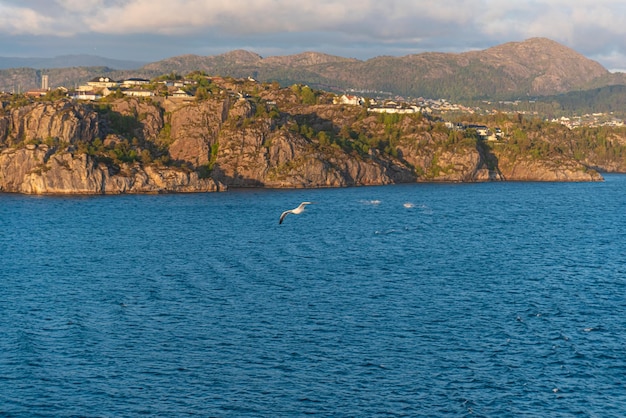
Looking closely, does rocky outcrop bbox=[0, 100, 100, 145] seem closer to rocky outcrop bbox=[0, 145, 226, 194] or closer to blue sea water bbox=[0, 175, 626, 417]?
rocky outcrop bbox=[0, 145, 226, 194]

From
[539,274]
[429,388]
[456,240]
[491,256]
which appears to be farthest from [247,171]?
[429,388]

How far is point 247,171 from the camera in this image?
200 meters

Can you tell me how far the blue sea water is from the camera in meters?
53.9

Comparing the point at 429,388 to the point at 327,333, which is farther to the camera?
the point at 327,333

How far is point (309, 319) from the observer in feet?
234

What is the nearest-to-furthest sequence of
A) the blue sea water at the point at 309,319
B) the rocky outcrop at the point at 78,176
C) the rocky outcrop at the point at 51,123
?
1. the blue sea water at the point at 309,319
2. the rocky outcrop at the point at 78,176
3. the rocky outcrop at the point at 51,123

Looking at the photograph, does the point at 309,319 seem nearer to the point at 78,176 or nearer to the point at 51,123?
the point at 78,176

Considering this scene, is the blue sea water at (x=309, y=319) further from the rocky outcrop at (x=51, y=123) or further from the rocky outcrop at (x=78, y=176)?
the rocky outcrop at (x=51, y=123)

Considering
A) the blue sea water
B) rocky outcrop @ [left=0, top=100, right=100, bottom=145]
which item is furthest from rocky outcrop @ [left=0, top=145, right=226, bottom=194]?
the blue sea water

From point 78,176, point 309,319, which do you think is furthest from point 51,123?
point 309,319

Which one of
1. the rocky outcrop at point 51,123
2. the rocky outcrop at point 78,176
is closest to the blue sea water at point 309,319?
the rocky outcrop at point 78,176

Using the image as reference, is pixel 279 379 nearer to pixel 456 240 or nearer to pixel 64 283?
pixel 64 283

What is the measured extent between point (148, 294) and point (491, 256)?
155 feet

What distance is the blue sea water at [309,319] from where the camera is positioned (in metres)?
53.9
